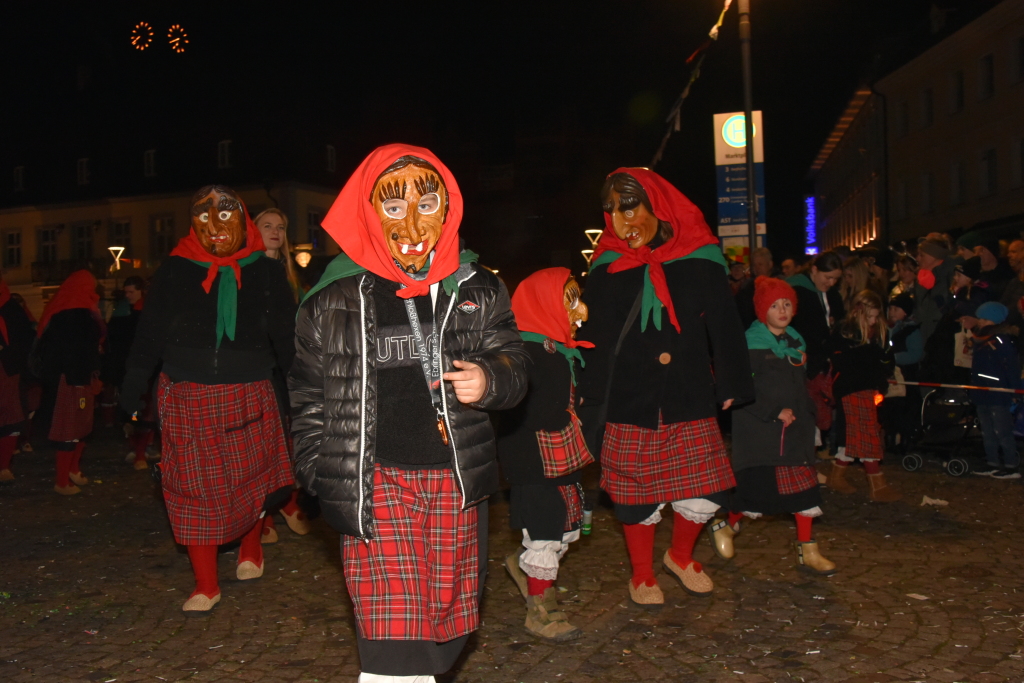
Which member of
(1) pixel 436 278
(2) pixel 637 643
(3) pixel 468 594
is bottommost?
(2) pixel 637 643

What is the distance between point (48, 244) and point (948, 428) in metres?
51.1

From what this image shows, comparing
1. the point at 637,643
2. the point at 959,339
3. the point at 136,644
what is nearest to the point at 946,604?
the point at 637,643

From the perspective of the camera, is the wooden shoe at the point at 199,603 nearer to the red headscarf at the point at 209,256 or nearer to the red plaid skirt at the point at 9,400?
the red headscarf at the point at 209,256

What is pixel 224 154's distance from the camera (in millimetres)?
47062

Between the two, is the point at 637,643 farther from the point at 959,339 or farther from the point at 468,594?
the point at 959,339

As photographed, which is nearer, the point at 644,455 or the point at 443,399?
the point at 443,399

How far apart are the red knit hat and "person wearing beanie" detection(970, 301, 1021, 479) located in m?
3.99

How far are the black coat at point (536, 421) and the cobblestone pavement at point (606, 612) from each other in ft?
2.65

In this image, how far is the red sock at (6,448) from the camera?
33.1ft

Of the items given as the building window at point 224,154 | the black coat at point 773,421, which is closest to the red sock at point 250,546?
the black coat at point 773,421

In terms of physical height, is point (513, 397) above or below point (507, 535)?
above

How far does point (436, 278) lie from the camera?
316cm

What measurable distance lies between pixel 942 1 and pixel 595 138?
18.7m

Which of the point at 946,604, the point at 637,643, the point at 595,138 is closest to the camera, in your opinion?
the point at 637,643
